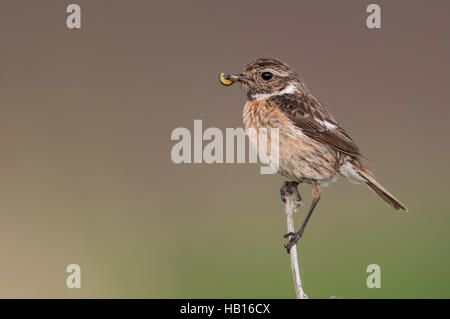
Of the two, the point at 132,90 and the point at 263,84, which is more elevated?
the point at 132,90

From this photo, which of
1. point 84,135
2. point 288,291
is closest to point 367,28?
point 84,135

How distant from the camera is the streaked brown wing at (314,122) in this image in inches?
216

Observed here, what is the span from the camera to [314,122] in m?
5.52

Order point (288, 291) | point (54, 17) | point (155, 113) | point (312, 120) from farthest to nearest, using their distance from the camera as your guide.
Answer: point (54, 17) < point (155, 113) < point (288, 291) < point (312, 120)

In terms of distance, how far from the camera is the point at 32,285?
7289 millimetres

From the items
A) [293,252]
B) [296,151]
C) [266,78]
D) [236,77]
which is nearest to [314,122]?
[296,151]

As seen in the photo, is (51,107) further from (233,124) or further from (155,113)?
(233,124)

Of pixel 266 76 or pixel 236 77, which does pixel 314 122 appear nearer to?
pixel 266 76


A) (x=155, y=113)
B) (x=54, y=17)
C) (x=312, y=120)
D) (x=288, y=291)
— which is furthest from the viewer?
(x=54, y=17)

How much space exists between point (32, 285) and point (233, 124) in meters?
3.36

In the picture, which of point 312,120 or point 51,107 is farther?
point 51,107

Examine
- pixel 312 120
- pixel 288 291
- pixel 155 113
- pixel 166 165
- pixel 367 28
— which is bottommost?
pixel 288 291

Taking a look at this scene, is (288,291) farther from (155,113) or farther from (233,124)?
(155,113)

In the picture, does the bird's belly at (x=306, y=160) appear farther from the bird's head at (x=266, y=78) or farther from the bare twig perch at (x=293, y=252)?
the bird's head at (x=266, y=78)
